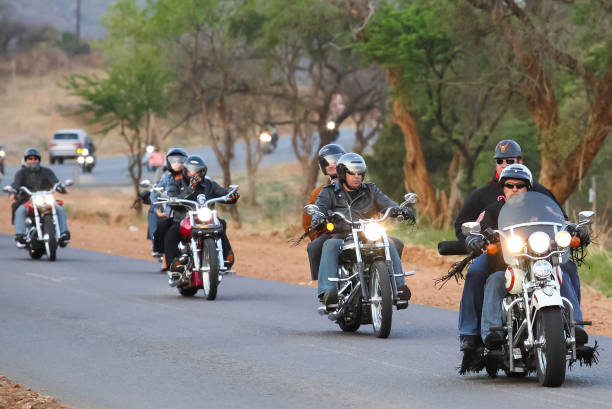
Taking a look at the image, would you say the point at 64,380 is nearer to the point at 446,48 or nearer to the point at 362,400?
the point at 362,400

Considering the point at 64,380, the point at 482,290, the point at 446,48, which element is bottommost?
the point at 64,380

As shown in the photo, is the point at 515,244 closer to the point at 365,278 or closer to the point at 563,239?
the point at 563,239

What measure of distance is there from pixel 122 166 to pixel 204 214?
58.5m

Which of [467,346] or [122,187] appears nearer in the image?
[467,346]

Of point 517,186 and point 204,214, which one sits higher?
point 517,186

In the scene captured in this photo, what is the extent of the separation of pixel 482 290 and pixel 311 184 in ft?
125

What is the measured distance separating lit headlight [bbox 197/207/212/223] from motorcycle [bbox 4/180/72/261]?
6.32 metres

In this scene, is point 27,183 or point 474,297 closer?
point 474,297

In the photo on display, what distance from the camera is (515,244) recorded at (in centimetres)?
793

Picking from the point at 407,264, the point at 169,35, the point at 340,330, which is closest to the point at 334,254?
the point at 340,330

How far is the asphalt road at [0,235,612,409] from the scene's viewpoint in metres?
8.09

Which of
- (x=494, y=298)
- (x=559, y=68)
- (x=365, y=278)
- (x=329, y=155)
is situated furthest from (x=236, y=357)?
(x=559, y=68)

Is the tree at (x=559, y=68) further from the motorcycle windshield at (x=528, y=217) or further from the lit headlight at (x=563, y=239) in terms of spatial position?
the lit headlight at (x=563, y=239)

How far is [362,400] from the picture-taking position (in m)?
7.98
